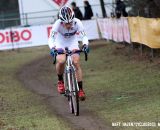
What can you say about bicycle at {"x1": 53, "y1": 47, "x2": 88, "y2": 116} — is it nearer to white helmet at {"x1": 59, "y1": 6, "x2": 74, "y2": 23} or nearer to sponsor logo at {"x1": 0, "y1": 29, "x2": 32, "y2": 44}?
white helmet at {"x1": 59, "y1": 6, "x2": 74, "y2": 23}

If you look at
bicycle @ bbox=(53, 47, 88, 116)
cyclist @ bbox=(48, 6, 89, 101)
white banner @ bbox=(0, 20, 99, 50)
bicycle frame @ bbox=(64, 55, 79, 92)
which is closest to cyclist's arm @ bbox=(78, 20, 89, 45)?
cyclist @ bbox=(48, 6, 89, 101)

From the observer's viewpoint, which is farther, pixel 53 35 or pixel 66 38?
pixel 66 38

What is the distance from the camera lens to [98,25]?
30.2 meters

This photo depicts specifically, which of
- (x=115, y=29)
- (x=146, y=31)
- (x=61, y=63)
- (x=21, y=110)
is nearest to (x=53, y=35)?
(x=61, y=63)

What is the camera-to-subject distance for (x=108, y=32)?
27688 millimetres

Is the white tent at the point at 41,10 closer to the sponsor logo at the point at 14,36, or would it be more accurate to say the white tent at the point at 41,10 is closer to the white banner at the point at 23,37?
the white banner at the point at 23,37

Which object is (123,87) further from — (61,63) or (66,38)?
(61,63)

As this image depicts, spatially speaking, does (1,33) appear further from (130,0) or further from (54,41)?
(54,41)

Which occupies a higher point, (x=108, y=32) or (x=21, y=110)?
(x=21, y=110)

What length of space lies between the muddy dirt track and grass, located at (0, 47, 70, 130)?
18cm

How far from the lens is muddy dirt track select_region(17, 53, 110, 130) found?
1053 centimetres

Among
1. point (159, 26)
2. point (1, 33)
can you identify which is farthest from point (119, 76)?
point (1, 33)

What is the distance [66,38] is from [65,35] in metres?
0.09

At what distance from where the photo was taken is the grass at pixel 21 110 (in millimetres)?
10539
